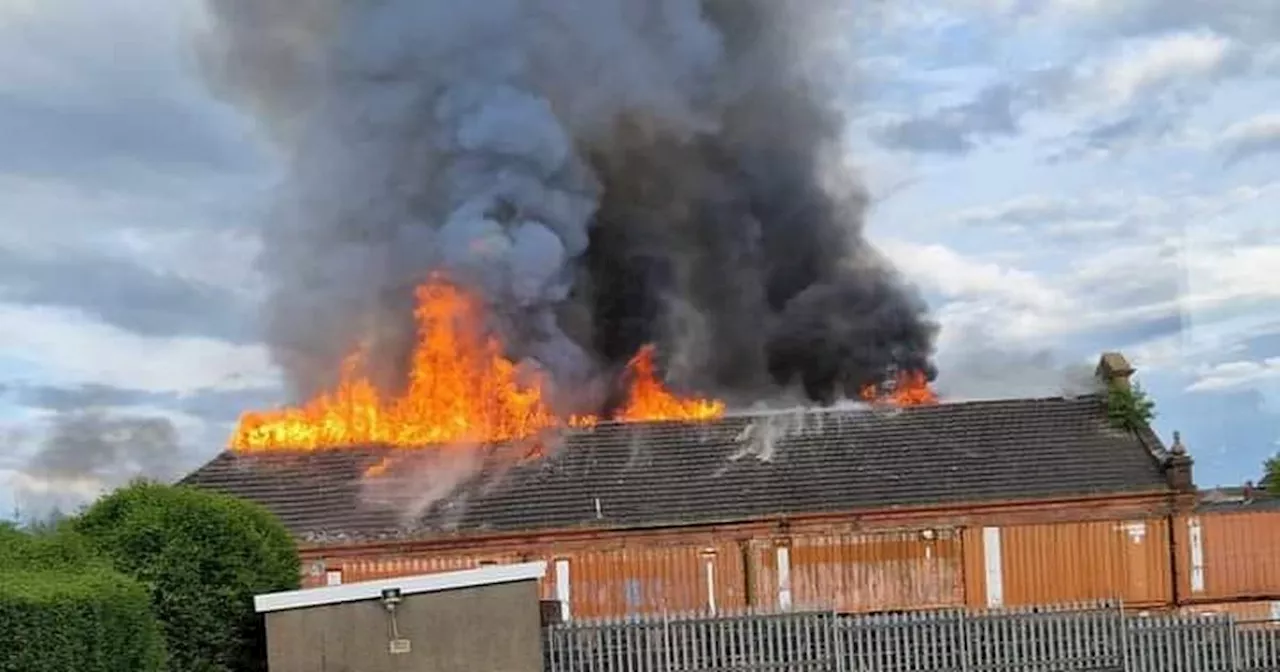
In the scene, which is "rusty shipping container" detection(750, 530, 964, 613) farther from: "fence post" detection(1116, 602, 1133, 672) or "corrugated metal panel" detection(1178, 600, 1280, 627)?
"fence post" detection(1116, 602, 1133, 672)

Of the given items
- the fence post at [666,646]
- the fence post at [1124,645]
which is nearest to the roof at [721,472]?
the fence post at [1124,645]

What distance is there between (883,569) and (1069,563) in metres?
3.34

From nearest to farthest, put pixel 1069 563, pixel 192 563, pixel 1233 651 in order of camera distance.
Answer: pixel 192 563, pixel 1233 651, pixel 1069 563

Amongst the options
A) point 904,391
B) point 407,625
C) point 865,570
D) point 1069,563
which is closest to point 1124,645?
point 1069,563

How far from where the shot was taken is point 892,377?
39.2m

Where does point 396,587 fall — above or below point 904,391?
below

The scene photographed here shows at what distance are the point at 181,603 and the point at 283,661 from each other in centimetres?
132

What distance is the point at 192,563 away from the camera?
14.8 metres

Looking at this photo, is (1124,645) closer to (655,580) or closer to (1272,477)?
(655,580)

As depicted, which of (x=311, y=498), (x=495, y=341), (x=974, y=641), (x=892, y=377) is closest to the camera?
(x=974, y=641)

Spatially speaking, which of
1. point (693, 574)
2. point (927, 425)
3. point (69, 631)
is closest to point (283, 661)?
point (69, 631)

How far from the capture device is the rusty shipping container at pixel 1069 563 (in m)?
23.5

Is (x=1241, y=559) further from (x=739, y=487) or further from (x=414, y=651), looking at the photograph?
(x=414, y=651)

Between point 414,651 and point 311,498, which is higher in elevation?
point 311,498
